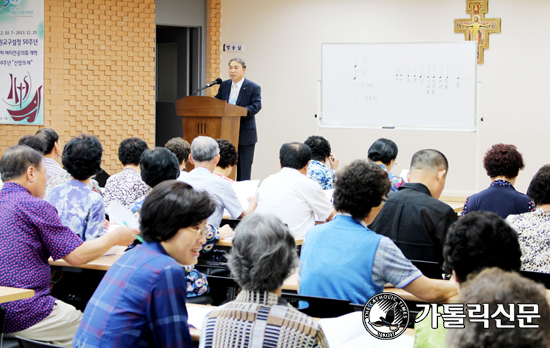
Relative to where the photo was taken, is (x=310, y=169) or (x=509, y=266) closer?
(x=509, y=266)

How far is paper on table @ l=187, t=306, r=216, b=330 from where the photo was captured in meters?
2.03

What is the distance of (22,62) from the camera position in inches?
308

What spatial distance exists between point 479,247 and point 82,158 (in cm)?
221

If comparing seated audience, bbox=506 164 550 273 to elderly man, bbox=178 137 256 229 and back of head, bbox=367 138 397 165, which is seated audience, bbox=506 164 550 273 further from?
elderly man, bbox=178 137 256 229

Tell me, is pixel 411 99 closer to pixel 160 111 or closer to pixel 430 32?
pixel 430 32

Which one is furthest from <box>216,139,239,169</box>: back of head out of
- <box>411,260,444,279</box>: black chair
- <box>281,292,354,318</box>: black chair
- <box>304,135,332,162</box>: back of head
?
<box>281,292,354,318</box>: black chair

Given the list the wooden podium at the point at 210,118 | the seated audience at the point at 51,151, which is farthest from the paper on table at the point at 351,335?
the wooden podium at the point at 210,118

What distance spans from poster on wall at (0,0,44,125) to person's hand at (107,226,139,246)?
6.13 m

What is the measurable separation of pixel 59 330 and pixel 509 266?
1852mm

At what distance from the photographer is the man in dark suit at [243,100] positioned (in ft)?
23.4

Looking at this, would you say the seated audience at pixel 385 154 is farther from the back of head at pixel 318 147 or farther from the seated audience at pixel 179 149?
the seated audience at pixel 179 149

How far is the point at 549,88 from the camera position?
8.09m

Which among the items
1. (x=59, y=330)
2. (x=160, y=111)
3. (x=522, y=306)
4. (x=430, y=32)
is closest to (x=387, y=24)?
(x=430, y=32)

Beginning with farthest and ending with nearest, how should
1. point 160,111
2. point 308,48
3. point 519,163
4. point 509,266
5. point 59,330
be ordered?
point 160,111, point 308,48, point 519,163, point 59,330, point 509,266
